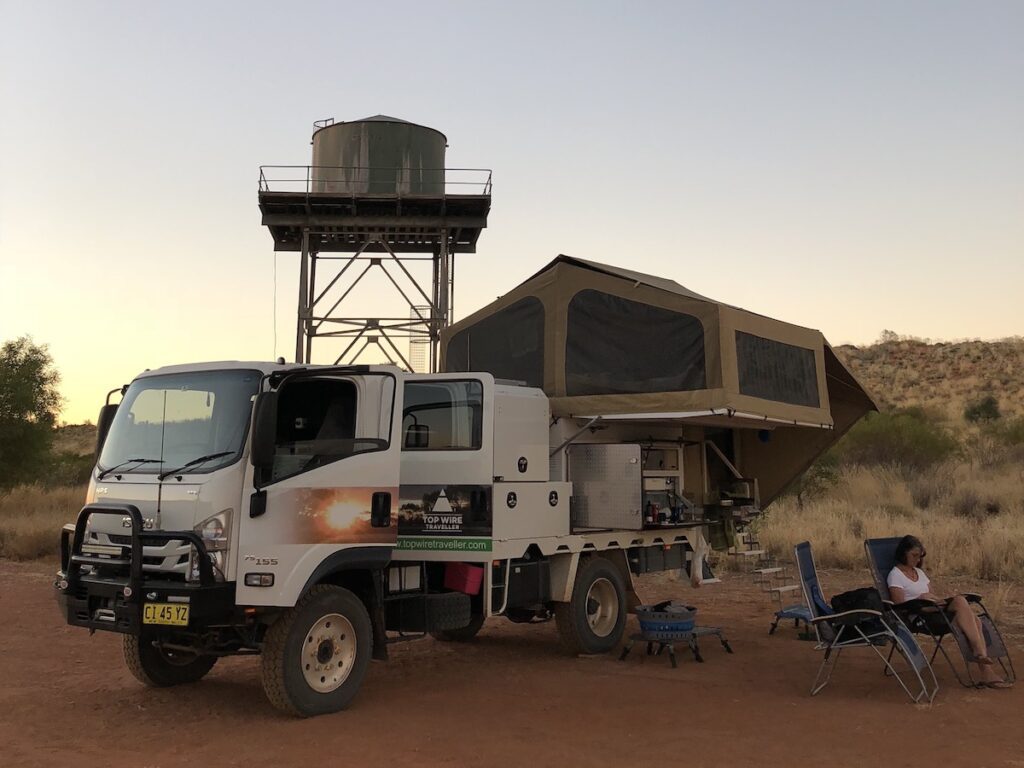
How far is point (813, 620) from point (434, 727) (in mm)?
3248

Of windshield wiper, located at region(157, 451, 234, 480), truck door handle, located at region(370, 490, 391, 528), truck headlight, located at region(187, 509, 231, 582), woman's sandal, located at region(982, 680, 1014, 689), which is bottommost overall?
woman's sandal, located at region(982, 680, 1014, 689)

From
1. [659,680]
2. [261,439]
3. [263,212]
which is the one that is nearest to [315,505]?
[261,439]

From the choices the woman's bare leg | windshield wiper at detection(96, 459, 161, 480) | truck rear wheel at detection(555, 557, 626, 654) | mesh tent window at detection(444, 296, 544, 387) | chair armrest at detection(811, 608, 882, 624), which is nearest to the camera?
windshield wiper at detection(96, 459, 161, 480)

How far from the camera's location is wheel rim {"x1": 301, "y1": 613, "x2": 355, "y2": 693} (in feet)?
22.7

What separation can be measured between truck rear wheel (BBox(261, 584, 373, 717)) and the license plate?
72 cm

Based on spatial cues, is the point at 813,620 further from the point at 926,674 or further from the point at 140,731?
the point at 140,731

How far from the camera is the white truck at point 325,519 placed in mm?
6492

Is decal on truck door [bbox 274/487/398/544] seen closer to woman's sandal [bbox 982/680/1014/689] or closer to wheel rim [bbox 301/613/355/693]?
wheel rim [bbox 301/613/355/693]

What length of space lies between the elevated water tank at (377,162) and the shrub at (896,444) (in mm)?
17537

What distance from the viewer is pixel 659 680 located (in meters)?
8.29

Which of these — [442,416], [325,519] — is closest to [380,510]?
[325,519]

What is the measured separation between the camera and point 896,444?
102 ft

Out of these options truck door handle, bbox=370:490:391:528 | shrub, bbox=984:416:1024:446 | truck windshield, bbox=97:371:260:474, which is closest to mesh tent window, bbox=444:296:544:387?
truck door handle, bbox=370:490:391:528

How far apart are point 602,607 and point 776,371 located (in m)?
3.15
